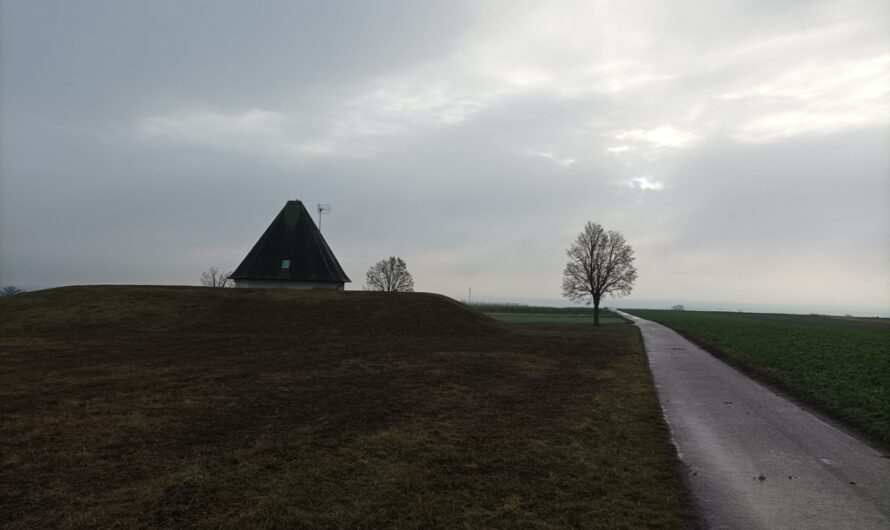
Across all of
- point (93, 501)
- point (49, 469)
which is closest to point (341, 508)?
point (93, 501)

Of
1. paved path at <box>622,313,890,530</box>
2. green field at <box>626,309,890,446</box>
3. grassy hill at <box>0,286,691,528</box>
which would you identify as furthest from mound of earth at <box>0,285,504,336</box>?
paved path at <box>622,313,890,530</box>

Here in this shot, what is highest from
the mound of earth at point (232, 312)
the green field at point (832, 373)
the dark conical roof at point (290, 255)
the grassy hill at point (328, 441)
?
the dark conical roof at point (290, 255)

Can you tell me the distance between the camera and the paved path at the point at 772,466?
582 cm

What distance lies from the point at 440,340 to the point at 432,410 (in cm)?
1789

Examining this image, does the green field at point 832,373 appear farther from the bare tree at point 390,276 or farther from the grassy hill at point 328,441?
the bare tree at point 390,276

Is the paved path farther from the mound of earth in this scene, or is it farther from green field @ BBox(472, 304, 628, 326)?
green field @ BBox(472, 304, 628, 326)

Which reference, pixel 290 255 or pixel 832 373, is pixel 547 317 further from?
pixel 832 373

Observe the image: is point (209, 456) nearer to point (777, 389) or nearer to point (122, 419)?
point (122, 419)

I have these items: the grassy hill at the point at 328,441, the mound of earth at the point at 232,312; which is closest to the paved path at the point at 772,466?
the grassy hill at the point at 328,441

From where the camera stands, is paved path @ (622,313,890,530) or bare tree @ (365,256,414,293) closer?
paved path @ (622,313,890,530)

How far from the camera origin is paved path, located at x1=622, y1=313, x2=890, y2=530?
19.1 feet

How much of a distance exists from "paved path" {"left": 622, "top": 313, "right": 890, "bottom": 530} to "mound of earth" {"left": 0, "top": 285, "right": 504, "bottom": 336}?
21730mm

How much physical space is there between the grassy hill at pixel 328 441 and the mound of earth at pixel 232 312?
9.42 metres

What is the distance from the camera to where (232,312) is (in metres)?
34.1
